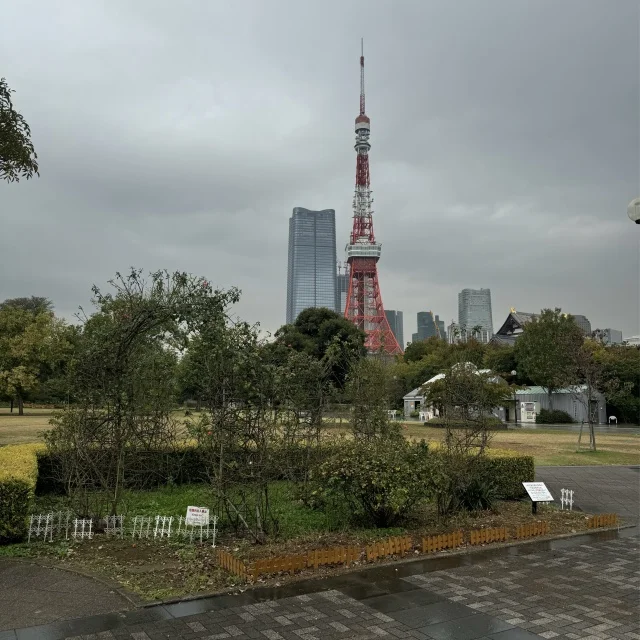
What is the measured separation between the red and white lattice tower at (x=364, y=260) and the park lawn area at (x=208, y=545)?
66924 mm

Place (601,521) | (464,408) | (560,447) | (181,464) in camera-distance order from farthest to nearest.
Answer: (560,447), (181,464), (464,408), (601,521)

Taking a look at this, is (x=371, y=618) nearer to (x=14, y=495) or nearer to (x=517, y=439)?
(x=14, y=495)

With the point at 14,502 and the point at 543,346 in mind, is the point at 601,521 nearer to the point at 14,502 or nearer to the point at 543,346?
the point at 14,502

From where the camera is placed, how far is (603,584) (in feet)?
20.4

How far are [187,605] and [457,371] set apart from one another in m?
6.71

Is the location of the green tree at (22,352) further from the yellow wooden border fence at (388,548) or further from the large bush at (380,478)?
the yellow wooden border fence at (388,548)

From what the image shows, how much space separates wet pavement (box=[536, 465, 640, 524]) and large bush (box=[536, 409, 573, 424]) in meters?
28.5

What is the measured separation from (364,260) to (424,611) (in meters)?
83.5

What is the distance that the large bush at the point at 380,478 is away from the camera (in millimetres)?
7910

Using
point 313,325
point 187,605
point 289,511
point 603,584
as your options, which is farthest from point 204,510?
point 313,325

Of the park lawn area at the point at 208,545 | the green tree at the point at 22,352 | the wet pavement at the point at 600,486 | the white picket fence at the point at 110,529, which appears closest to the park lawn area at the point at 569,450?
the wet pavement at the point at 600,486

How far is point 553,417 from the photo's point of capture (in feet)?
147

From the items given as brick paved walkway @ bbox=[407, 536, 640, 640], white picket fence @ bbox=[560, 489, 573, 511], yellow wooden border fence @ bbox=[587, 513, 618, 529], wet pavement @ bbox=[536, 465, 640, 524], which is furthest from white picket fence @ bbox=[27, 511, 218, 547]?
wet pavement @ bbox=[536, 465, 640, 524]

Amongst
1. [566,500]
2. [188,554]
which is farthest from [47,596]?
[566,500]
